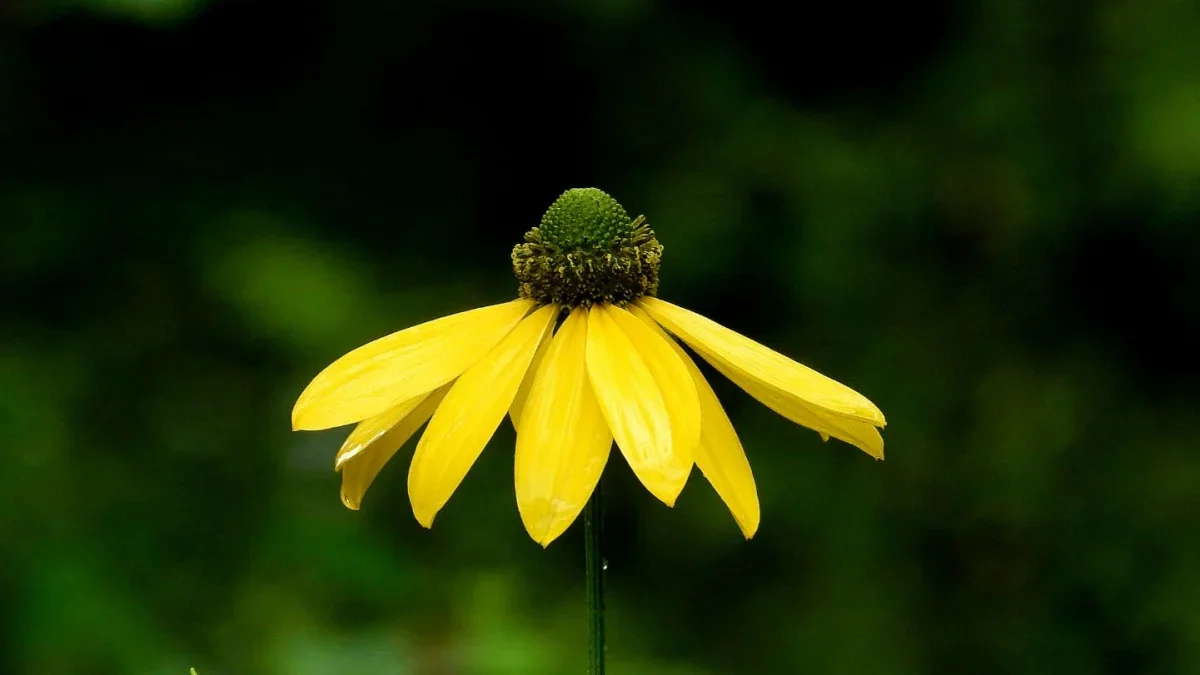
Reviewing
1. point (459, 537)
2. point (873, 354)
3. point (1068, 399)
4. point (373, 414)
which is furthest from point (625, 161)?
point (373, 414)

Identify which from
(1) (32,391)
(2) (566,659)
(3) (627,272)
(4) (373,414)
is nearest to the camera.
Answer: (4) (373,414)

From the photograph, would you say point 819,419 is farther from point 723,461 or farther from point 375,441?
point 375,441

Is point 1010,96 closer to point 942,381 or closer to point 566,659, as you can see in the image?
point 942,381

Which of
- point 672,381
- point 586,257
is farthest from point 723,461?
point 586,257

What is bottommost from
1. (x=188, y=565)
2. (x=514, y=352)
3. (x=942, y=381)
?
(x=188, y=565)

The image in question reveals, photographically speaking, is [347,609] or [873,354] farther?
[873,354]

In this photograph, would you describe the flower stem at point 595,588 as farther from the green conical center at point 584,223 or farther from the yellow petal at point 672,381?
the green conical center at point 584,223
